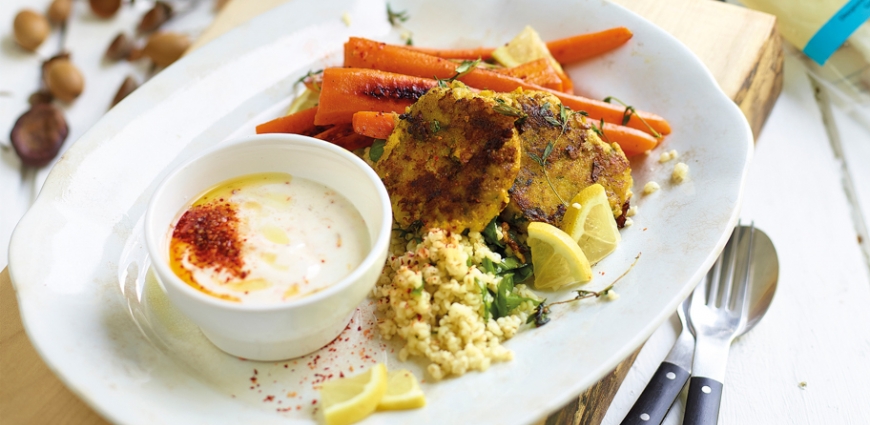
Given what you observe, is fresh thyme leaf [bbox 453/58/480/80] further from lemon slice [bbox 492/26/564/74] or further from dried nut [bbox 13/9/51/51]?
dried nut [bbox 13/9/51/51]

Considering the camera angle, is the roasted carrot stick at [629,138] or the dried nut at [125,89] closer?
the roasted carrot stick at [629,138]

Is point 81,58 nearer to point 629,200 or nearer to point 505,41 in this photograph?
point 505,41

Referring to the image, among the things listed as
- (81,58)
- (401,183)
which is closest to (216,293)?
(401,183)

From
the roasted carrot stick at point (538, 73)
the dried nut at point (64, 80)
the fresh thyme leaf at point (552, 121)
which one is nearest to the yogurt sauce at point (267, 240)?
the fresh thyme leaf at point (552, 121)

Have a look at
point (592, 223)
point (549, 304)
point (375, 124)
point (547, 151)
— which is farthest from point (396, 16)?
point (549, 304)

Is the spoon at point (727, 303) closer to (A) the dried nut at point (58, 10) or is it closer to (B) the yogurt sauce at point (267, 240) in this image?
(B) the yogurt sauce at point (267, 240)

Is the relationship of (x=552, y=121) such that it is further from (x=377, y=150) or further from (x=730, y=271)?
(x=730, y=271)
